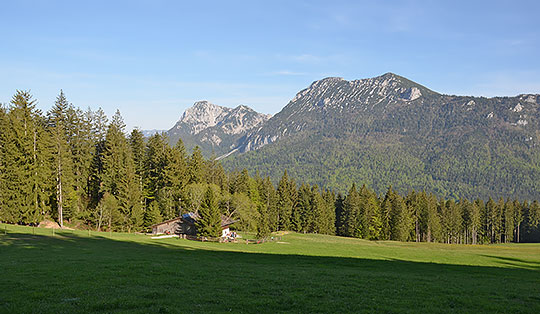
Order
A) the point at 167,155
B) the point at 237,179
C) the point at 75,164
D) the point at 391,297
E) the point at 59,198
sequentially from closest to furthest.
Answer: the point at 391,297
the point at 59,198
the point at 75,164
the point at 167,155
the point at 237,179

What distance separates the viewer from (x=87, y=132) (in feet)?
239

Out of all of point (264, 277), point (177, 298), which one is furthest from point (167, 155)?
point (177, 298)

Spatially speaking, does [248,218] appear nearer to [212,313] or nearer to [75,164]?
[75,164]

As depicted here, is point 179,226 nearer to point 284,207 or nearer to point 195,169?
point 195,169

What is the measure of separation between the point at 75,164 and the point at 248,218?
34.3 meters

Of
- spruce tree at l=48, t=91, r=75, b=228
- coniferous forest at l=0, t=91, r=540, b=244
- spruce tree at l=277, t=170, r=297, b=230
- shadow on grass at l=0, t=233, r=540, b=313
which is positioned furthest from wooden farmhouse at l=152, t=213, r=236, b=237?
shadow on grass at l=0, t=233, r=540, b=313

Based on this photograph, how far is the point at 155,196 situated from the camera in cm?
8094

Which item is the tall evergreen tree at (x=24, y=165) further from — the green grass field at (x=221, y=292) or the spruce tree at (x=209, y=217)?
the green grass field at (x=221, y=292)

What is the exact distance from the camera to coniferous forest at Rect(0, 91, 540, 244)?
56.8 meters

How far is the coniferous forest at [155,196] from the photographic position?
5684cm

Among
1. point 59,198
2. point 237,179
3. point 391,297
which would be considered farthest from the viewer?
point 237,179

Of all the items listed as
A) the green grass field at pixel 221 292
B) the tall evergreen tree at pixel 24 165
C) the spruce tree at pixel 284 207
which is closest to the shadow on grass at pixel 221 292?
the green grass field at pixel 221 292

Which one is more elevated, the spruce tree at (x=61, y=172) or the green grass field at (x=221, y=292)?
the spruce tree at (x=61, y=172)

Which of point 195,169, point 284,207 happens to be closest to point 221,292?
point 195,169
